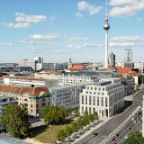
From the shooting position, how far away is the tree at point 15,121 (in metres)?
94.9

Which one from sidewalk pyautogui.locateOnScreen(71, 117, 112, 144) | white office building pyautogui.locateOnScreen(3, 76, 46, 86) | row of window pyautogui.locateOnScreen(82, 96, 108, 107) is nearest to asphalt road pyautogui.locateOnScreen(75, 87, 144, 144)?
sidewalk pyautogui.locateOnScreen(71, 117, 112, 144)

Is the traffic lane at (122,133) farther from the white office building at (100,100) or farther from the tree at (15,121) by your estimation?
the tree at (15,121)

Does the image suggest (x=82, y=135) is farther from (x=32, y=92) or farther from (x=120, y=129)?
(x=32, y=92)

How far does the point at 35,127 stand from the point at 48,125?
17.8ft

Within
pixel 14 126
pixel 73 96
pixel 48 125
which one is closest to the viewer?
pixel 14 126

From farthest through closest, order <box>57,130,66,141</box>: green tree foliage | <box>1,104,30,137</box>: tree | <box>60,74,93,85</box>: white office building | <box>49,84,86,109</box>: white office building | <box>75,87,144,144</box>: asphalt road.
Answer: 1. <box>60,74,93,85</box>: white office building
2. <box>49,84,86,109</box>: white office building
3. <box>1,104,30,137</box>: tree
4. <box>75,87,144,144</box>: asphalt road
5. <box>57,130,66,141</box>: green tree foliage

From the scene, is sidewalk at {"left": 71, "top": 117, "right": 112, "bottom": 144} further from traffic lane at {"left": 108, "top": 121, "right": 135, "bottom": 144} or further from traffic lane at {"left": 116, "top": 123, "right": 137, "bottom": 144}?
traffic lane at {"left": 116, "top": 123, "right": 137, "bottom": 144}

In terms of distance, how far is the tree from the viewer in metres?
94.9

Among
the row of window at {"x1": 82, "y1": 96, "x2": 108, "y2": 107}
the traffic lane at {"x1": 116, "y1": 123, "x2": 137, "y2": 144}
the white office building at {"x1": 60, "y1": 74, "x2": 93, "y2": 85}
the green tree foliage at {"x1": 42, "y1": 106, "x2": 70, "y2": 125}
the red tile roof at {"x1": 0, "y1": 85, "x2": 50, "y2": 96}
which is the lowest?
the traffic lane at {"x1": 116, "y1": 123, "x2": 137, "y2": 144}

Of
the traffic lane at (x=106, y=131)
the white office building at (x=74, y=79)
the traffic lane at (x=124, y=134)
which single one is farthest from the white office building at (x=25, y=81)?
the traffic lane at (x=124, y=134)

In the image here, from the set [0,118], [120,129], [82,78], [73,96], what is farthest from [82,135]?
[82,78]

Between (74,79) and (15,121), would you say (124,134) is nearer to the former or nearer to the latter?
(15,121)

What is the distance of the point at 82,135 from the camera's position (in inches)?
3775

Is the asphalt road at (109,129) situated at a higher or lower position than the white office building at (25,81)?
lower
